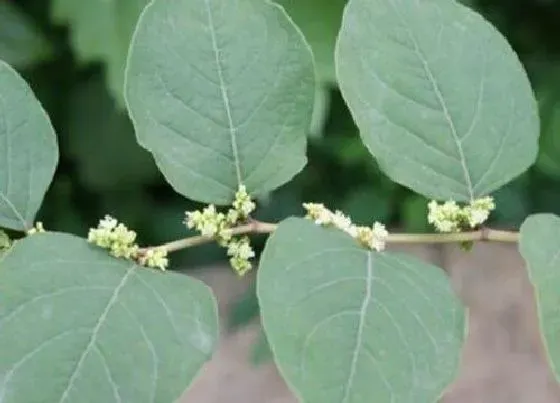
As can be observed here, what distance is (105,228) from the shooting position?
522 mm

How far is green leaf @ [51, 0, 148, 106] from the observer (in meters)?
1.33

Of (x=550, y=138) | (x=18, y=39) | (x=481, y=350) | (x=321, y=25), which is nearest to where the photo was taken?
(x=321, y=25)

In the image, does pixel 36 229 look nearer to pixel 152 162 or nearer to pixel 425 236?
pixel 425 236

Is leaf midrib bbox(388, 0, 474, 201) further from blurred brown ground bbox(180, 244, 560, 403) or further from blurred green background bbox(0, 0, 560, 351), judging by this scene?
blurred brown ground bbox(180, 244, 560, 403)

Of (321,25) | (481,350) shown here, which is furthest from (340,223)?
(481,350)

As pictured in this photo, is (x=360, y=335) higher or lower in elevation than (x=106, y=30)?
higher

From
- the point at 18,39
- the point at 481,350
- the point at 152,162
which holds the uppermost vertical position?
the point at 18,39

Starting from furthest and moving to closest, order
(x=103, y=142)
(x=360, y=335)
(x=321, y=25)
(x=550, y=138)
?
(x=103, y=142), (x=550, y=138), (x=321, y=25), (x=360, y=335)

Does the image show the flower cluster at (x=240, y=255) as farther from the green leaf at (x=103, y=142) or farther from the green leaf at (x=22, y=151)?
the green leaf at (x=103, y=142)

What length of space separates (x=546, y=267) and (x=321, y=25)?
0.85 metres

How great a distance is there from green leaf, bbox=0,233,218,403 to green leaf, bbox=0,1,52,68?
995mm

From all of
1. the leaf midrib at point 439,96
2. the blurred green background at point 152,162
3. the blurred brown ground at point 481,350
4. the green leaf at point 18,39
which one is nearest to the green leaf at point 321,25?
the blurred green background at point 152,162

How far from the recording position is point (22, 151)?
1.80ft

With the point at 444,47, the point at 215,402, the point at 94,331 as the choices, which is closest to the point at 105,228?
the point at 94,331
